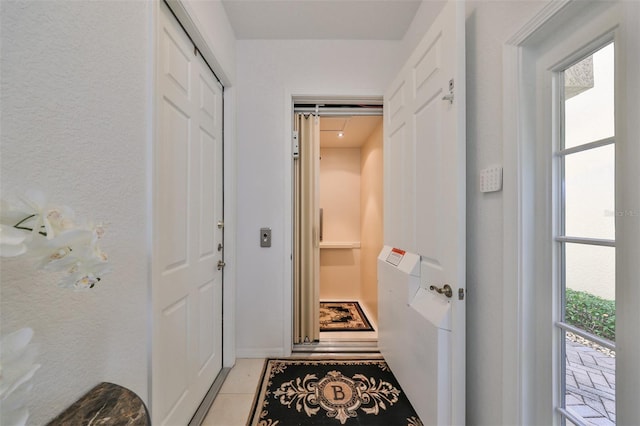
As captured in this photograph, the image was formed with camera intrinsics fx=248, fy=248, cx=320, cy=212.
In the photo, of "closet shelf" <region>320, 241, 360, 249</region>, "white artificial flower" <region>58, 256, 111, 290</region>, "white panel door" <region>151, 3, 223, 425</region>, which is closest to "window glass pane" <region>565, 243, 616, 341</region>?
"white artificial flower" <region>58, 256, 111, 290</region>

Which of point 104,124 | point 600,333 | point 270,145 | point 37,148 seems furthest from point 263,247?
point 600,333

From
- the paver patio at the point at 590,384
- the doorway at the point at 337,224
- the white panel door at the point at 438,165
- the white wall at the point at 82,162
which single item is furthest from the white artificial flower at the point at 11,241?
the doorway at the point at 337,224

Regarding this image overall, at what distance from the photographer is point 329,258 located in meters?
3.77

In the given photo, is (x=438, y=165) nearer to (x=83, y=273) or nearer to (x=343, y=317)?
(x=83, y=273)

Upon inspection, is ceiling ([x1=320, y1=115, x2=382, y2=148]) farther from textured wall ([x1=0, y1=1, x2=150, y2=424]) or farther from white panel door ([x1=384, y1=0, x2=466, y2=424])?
textured wall ([x1=0, y1=1, x2=150, y2=424])

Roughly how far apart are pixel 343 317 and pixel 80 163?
9.43ft

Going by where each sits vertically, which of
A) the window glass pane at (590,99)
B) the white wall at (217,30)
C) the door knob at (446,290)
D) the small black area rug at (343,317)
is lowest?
the small black area rug at (343,317)

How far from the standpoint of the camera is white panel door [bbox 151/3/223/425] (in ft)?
3.77

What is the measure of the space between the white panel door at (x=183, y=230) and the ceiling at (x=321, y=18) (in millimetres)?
629

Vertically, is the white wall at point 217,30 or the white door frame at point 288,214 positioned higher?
the white wall at point 217,30

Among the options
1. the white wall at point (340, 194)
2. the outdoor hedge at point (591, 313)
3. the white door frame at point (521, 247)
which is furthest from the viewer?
the white wall at point (340, 194)

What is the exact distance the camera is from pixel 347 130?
3.13 meters

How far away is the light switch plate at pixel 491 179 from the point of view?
3.54ft

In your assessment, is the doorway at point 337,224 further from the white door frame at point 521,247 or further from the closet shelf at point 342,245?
the white door frame at point 521,247
